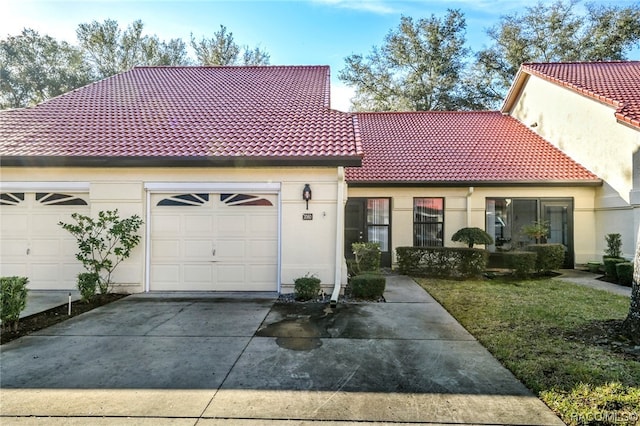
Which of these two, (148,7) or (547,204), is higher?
(148,7)

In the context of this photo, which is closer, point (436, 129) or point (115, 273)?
point (115, 273)

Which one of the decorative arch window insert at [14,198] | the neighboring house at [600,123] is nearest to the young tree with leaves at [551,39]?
the neighboring house at [600,123]

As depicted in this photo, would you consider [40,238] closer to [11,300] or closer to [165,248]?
[165,248]

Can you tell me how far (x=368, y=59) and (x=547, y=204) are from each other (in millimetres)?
18712

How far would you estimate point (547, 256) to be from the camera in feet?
33.1

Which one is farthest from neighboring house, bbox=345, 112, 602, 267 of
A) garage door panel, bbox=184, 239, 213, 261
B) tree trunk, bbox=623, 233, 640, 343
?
tree trunk, bbox=623, 233, 640, 343

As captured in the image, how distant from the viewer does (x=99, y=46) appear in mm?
25422

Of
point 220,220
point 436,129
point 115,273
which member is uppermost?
point 436,129

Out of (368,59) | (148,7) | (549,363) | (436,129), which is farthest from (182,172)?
(368,59)

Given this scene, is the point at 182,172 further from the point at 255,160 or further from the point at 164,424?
the point at 164,424

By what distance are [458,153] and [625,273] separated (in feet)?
19.6

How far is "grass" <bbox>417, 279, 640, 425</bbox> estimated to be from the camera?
3245 millimetres

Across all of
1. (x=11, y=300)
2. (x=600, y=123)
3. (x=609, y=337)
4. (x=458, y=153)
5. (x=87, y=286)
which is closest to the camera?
(x=609, y=337)

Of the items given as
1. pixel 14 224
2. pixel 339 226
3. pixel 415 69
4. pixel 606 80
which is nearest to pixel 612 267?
pixel 606 80
